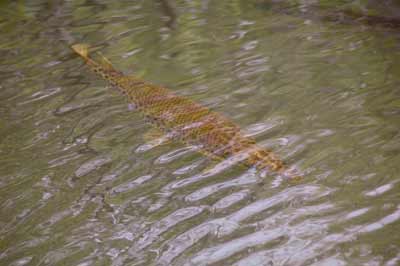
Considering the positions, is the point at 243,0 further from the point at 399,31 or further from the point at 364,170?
the point at 364,170

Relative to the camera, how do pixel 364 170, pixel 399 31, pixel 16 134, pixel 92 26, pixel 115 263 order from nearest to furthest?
pixel 115 263, pixel 364 170, pixel 16 134, pixel 399 31, pixel 92 26

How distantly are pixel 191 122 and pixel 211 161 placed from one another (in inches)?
26.2

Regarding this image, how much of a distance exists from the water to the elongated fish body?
5.2 inches

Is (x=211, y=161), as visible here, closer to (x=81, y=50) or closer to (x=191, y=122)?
(x=191, y=122)

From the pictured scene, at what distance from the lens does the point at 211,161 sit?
5066 millimetres

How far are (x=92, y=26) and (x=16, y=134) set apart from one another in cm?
396

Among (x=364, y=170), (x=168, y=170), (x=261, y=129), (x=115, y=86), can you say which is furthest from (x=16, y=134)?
(x=364, y=170)

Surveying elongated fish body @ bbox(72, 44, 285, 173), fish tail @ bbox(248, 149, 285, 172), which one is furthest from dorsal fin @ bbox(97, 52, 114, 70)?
fish tail @ bbox(248, 149, 285, 172)

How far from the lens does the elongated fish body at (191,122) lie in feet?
16.2

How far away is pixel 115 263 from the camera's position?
13.2 feet

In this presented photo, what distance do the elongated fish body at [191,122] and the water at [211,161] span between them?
0.43ft

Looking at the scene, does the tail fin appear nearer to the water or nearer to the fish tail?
the water

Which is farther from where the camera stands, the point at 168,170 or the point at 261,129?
the point at 261,129

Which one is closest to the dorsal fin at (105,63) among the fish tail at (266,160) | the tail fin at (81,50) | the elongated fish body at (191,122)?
the elongated fish body at (191,122)
